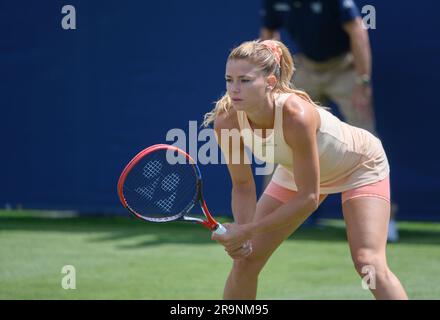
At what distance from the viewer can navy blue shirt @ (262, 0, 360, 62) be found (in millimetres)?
7602

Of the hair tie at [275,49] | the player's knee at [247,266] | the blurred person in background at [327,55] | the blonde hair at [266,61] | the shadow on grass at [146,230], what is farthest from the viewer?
the shadow on grass at [146,230]

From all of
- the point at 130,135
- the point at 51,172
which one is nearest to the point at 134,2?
the point at 130,135

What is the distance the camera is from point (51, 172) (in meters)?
8.56

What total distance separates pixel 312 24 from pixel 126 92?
184 cm

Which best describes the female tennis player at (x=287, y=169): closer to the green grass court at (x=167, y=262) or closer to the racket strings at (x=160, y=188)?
the racket strings at (x=160, y=188)

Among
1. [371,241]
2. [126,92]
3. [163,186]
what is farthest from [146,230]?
[371,241]

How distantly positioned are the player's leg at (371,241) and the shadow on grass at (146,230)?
131 inches

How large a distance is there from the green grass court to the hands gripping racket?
4.00ft

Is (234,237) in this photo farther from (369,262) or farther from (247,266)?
(369,262)

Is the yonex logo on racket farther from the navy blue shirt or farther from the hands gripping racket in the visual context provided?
the navy blue shirt

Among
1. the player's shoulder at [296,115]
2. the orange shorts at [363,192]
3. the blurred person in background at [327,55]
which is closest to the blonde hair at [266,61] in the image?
the player's shoulder at [296,115]

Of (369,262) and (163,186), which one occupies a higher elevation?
(163,186)

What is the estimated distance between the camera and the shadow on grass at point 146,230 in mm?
7723

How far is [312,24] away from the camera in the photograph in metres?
7.60
